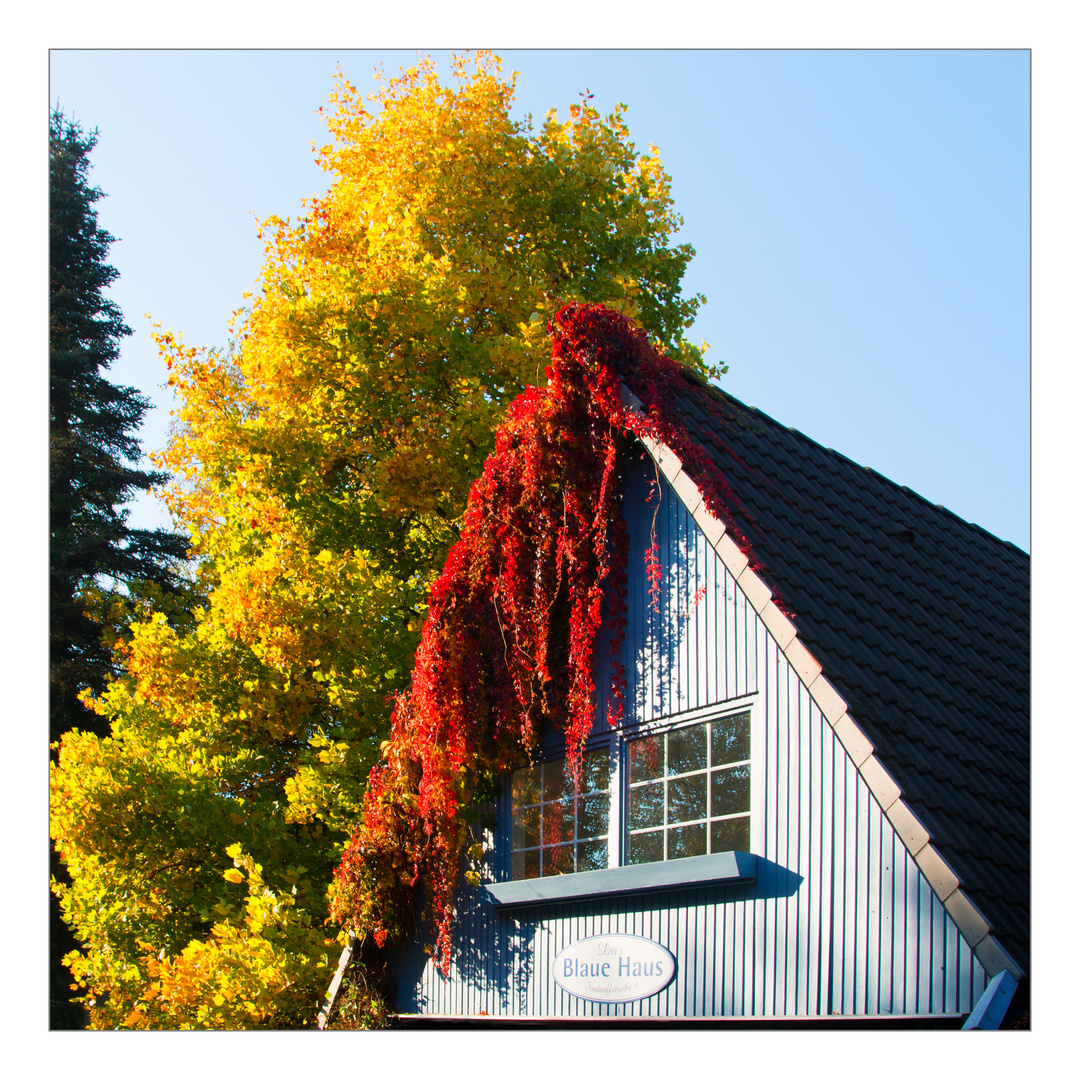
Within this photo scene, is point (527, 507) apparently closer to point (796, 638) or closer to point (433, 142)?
point (796, 638)

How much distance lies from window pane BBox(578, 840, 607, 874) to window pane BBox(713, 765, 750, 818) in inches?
44.9

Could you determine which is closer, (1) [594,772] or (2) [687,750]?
(2) [687,750]

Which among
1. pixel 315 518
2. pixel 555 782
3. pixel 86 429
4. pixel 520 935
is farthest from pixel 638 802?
pixel 86 429

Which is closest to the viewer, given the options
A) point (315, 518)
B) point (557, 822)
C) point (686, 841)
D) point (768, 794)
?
point (768, 794)

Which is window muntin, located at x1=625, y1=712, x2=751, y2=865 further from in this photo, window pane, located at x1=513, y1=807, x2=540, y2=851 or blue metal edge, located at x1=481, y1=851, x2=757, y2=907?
window pane, located at x1=513, y1=807, x2=540, y2=851

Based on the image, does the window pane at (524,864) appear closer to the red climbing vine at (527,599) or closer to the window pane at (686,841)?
the red climbing vine at (527,599)

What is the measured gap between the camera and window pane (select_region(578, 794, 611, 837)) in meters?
7.64

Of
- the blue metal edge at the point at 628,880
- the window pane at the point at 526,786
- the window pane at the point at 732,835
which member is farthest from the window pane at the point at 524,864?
the window pane at the point at 732,835

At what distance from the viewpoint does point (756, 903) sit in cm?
632

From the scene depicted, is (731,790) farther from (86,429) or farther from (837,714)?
(86,429)

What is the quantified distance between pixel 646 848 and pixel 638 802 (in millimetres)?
319

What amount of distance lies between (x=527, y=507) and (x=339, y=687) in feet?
15.0

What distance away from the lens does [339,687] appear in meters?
11.8

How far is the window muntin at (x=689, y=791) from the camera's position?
22.1 ft
